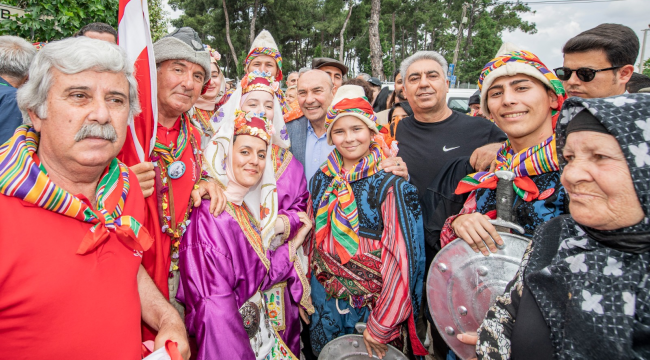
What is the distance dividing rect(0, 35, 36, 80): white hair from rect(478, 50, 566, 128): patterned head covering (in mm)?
3274

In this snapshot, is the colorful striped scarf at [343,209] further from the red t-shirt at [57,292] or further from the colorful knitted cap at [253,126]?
the red t-shirt at [57,292]

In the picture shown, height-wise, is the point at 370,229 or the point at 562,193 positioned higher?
the point at 562,193

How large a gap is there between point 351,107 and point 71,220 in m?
1.80

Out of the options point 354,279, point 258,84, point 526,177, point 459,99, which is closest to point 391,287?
point 354,279

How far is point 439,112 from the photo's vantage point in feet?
10.5

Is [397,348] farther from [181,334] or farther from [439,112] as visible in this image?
[439,112]

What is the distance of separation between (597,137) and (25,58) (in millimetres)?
3708

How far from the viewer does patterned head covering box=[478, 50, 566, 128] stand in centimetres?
196

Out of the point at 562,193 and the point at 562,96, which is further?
the point at 562,96

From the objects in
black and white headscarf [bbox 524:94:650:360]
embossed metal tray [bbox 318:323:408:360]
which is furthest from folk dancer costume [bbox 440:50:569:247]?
embossed metal tray [bbox 318:323:408:360]

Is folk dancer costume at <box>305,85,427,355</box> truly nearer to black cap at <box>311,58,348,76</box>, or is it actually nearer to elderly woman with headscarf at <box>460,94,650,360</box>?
elderly woman with headscarf at <box>460,94,650,360</box>

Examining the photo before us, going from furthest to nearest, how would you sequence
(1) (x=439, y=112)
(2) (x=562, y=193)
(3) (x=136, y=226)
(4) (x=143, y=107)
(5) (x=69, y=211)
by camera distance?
(1) (x=439, y=112) → (4) (x=143, y=107) → (2) (x=562, y=193) → (3) (x=136, y=226) → (5) (x=69, y=211)

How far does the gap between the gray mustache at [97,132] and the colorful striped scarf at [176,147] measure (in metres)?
0.81

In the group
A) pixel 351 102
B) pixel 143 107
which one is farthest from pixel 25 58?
pixel 351 102
